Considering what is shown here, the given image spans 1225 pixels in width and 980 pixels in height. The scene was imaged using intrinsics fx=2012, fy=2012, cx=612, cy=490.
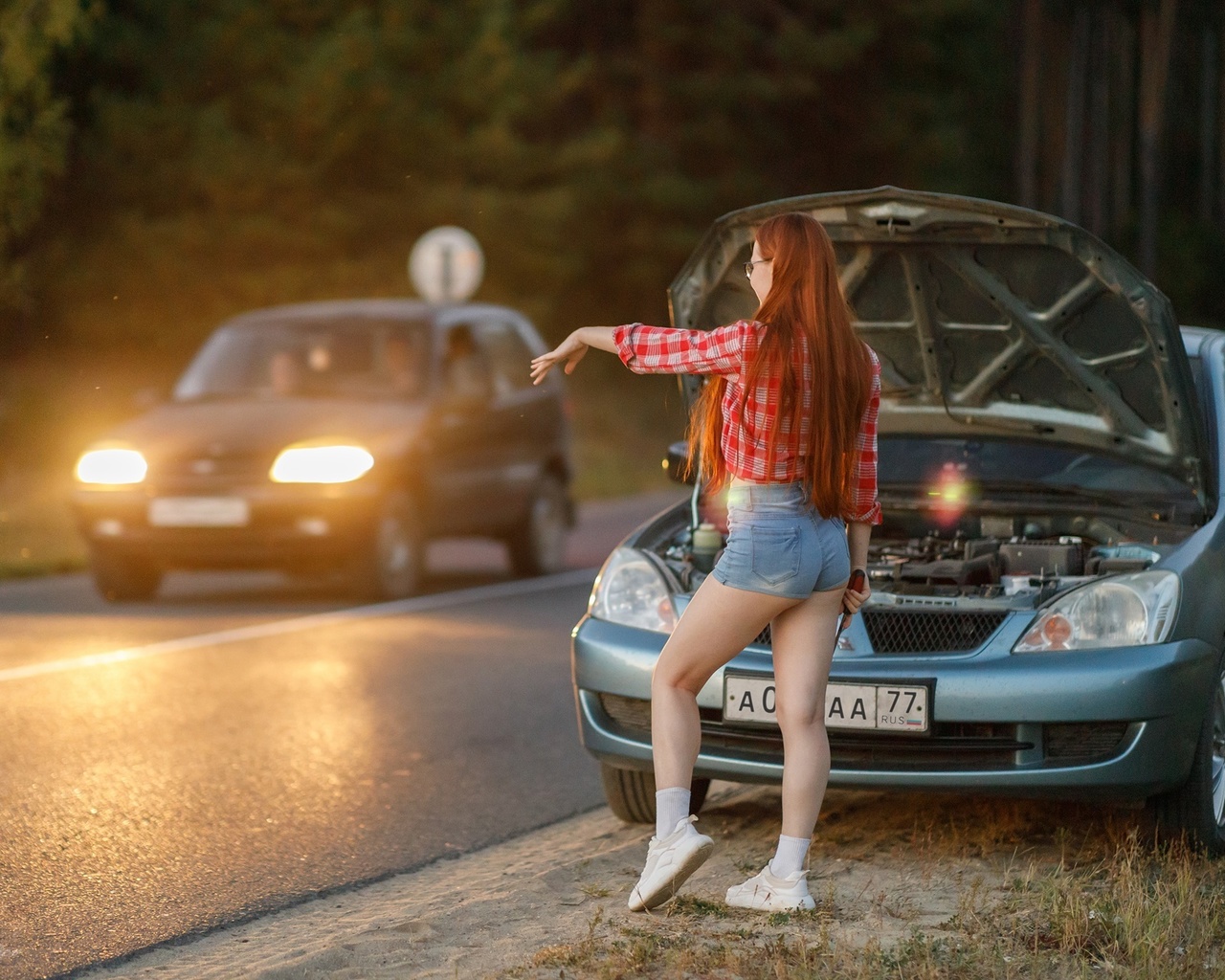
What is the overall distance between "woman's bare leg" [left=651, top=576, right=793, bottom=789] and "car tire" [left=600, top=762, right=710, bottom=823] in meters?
1.20

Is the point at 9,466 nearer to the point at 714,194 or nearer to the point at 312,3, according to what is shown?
the point at 312,3

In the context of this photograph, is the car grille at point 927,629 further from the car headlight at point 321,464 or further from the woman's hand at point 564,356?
the car headlight at point 321,464

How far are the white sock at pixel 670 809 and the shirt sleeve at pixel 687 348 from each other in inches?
41.1

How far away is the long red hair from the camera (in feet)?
15.4

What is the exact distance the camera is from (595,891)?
5.34 metres

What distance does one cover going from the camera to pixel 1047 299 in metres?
6.20

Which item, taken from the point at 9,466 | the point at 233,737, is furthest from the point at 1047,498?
the point at 9,466

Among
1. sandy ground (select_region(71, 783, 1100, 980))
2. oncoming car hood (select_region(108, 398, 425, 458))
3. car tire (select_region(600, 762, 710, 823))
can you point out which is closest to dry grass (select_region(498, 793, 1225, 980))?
sandy ground (select_region(71, 783, 1100, 980))

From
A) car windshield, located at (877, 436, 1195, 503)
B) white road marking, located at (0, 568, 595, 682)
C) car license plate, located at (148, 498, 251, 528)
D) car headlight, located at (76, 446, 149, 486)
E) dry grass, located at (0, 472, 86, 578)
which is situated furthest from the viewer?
dry grass, located at (0, 472, 86, 578)

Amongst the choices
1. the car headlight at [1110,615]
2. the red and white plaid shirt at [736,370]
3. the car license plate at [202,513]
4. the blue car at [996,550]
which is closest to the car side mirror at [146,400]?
the car license plate at [202,513]

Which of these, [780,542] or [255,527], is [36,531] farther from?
[780,542]

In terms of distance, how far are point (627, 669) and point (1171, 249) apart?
5060cm

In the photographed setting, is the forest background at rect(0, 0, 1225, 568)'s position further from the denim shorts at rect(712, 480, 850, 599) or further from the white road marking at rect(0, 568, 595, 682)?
the denim shorts at rect(712, 480, 850, 599)

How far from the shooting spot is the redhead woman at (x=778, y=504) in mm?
4699
